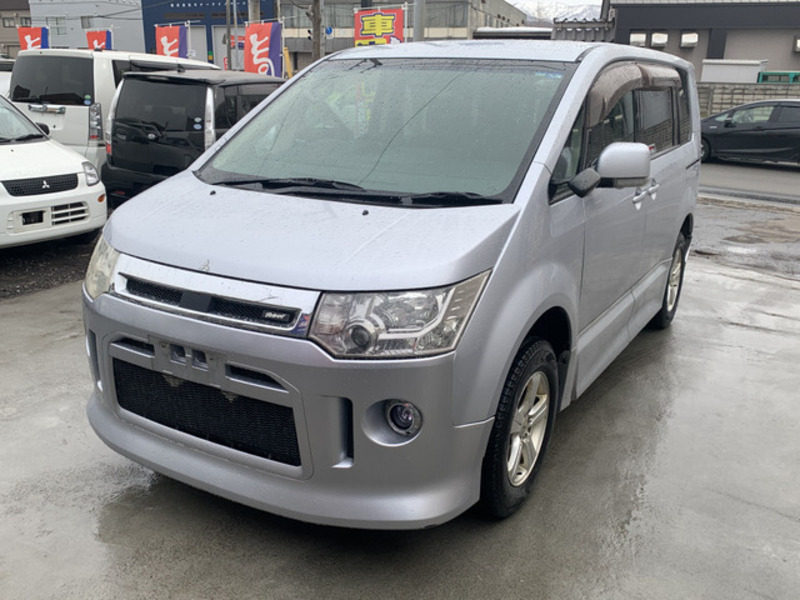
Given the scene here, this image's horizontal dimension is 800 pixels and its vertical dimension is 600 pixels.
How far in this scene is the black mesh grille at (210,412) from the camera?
250cm

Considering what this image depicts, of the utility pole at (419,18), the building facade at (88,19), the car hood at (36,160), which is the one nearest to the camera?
the car hood at (36,160)

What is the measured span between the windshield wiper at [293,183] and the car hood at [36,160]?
384 centimetres

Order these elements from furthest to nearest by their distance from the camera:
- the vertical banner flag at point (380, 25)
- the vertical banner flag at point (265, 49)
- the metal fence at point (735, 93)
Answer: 1. the metal fence at point (735, 93)
2. the vertical banner flag at point (265, 49)
3. the vertical banner flag at point (380, 25)

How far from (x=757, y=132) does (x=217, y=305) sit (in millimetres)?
17278

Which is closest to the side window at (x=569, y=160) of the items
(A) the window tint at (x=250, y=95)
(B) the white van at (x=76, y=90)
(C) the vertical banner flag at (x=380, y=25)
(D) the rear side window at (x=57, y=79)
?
(A) the window tint at (x=250, y=95)

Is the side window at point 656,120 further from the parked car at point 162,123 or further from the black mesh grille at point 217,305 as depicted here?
the parked car at point 162,123

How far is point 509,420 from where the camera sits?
2.76 meters

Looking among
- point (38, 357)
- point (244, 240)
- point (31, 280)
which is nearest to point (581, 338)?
point (244, 240)

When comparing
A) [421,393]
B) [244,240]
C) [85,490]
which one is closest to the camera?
[421,393]

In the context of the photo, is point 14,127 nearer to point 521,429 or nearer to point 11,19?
point 521,429

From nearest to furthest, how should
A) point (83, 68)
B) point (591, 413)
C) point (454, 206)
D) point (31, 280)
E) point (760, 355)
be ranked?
point (454, 206) → point (591, 413) → point (760, 355) → point (31, 280) → point (83, 68)

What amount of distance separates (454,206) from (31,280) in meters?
4.88

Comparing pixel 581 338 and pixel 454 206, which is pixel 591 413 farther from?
pixel 454 206

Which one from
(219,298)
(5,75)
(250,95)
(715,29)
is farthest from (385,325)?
(715,29)
